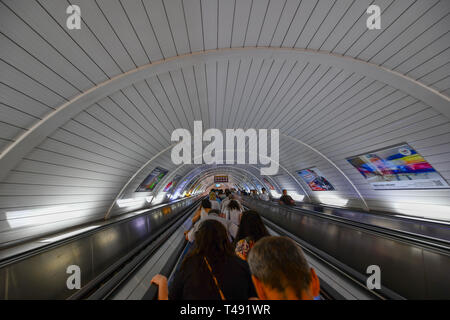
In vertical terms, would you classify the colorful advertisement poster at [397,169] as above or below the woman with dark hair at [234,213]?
above

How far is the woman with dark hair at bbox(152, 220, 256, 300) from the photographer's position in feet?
4.88

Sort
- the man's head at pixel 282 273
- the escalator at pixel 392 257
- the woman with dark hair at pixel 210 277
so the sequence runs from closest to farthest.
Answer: the man's head at pixel 282 273
the woman with dark hair at pixel 210 277
the escalator at pixel 392 257

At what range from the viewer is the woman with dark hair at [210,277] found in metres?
1.49

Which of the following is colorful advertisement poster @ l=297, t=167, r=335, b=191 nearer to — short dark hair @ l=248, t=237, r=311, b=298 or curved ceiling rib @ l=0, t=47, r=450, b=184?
curved ceiling rib @ l=0, t=47, r=450, b=184

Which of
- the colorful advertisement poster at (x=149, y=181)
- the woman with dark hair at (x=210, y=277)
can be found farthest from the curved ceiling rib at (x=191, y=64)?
the colorful advertisement poster at (x=149, y=181)

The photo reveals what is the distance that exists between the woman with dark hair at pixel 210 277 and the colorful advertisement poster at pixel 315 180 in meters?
10.5

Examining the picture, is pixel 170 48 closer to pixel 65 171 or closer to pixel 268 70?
pixel 268 70

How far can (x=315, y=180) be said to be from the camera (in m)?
11.5

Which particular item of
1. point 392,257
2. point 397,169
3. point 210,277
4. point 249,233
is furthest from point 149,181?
point 397,169

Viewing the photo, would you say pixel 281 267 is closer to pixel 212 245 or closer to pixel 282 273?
pixel 282 273

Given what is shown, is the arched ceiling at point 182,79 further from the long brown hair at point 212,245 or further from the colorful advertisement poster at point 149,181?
the long brown hair at point 212,245

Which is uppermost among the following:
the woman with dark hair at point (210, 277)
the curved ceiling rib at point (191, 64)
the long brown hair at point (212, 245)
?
the curved ceiling rib at point (191, 64)

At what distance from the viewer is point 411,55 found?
3520mm
